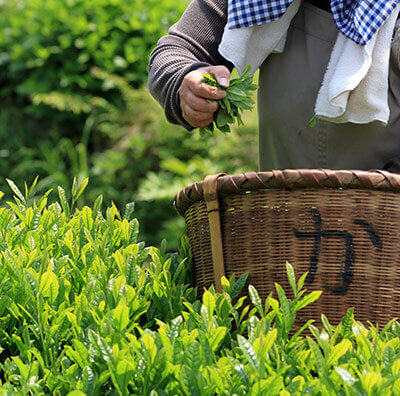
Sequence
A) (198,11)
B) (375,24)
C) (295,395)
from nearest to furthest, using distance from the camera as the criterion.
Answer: (295,395)
(375,24)
(198,11)

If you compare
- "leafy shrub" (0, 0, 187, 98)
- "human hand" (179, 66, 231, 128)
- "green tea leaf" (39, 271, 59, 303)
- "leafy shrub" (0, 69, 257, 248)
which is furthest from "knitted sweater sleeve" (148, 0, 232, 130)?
"leafy shrub" (0, 0, 187, 98)

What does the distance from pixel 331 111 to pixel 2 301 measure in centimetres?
102

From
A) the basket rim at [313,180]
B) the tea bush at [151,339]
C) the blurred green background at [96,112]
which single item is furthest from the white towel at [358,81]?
the blurred green background at [96,112]

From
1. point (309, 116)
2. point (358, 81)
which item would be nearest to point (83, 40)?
point (309, 116)

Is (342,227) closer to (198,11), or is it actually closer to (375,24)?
(375,24)

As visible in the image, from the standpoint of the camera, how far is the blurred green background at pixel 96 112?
5.30 metres

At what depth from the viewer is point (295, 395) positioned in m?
1.11

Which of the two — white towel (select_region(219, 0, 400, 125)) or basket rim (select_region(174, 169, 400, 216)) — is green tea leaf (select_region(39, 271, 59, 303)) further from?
white towel (select_region(219, 0, 400, 125))

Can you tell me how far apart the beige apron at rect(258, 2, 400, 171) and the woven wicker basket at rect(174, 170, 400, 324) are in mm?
405

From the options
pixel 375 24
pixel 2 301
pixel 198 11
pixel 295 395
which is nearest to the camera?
pixel 295 395

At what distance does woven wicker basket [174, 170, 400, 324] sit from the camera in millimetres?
1570

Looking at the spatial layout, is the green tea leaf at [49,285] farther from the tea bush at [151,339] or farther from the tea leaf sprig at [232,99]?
the tea leaf sprig at [232,99]

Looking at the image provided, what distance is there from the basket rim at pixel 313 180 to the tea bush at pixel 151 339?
22cm

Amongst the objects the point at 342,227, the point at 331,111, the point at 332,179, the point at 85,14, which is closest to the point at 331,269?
the point at 342,227
